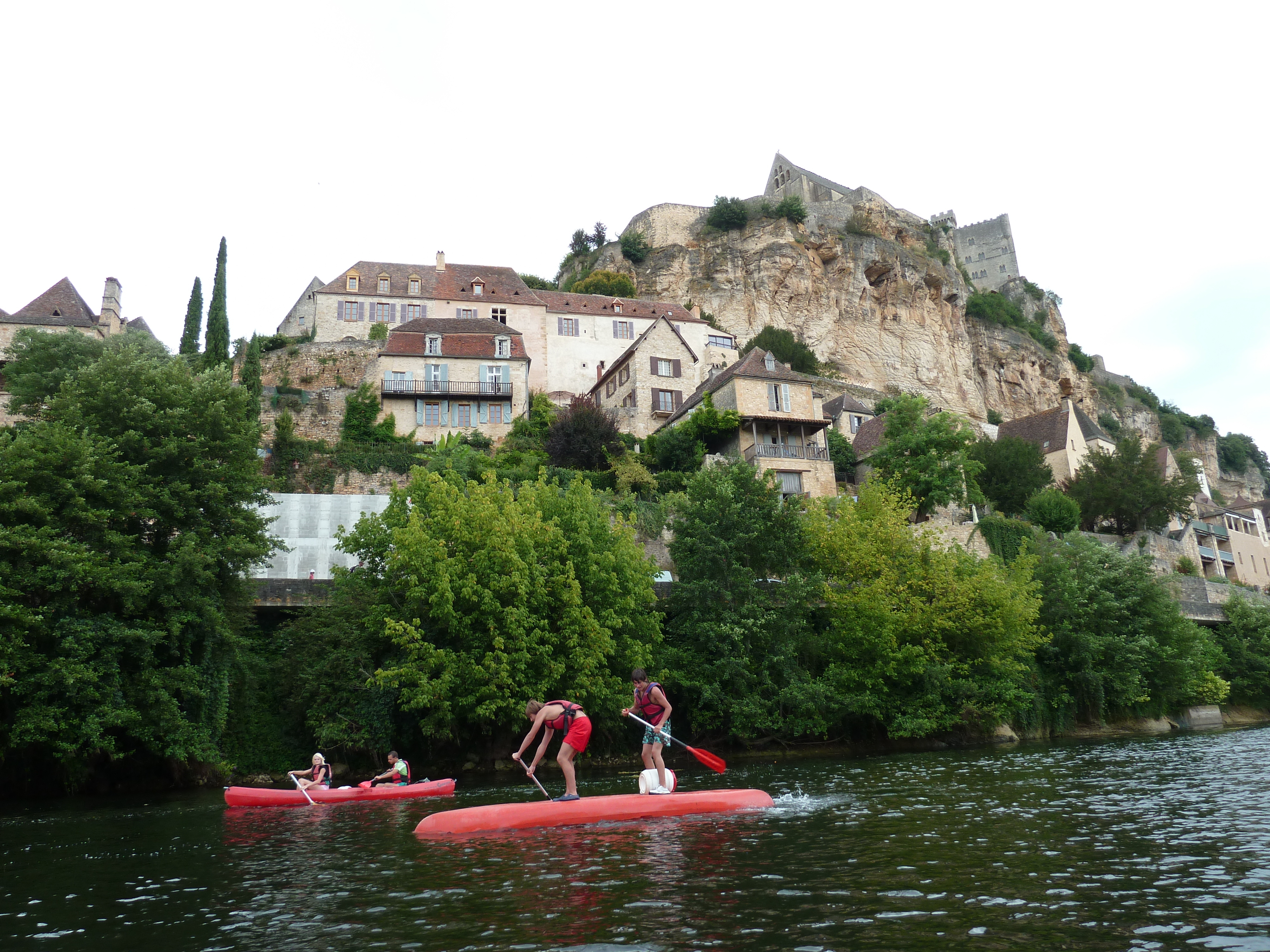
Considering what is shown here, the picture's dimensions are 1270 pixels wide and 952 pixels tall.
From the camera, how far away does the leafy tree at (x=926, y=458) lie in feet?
146

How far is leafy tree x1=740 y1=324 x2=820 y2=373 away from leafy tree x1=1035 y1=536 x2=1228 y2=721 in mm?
34973

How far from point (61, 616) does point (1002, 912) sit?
2013 cm

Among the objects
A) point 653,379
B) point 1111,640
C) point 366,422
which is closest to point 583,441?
point 653,379

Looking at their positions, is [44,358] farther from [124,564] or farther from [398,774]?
[398,774]

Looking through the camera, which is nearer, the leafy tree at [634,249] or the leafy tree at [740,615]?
the leafy tree at [740,615]

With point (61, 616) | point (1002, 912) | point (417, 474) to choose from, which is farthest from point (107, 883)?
point (417, 474)

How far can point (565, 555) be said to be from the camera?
26469 mm

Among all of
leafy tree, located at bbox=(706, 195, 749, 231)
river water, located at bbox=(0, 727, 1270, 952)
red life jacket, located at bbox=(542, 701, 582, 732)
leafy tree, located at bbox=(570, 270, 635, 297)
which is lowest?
river water, located at bbox=(0, 727, 1270, 952)

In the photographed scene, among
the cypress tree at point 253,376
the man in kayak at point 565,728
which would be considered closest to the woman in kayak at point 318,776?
the man in kayak at point 565,728

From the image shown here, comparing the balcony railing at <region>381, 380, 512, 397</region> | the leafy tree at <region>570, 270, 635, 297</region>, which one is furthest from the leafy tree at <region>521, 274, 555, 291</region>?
the balcony railing at <region>381, 380, 512, 397</region>

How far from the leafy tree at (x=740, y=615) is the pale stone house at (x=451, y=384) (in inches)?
812

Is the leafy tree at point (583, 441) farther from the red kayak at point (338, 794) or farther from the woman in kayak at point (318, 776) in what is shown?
the red kayak at point (338, 794)

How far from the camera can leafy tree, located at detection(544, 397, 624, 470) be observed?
45.9m

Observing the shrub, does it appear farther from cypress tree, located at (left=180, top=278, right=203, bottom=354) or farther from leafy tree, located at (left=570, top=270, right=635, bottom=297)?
cypress tree, located at (left=180, top=278, right=203, bottom=354)
